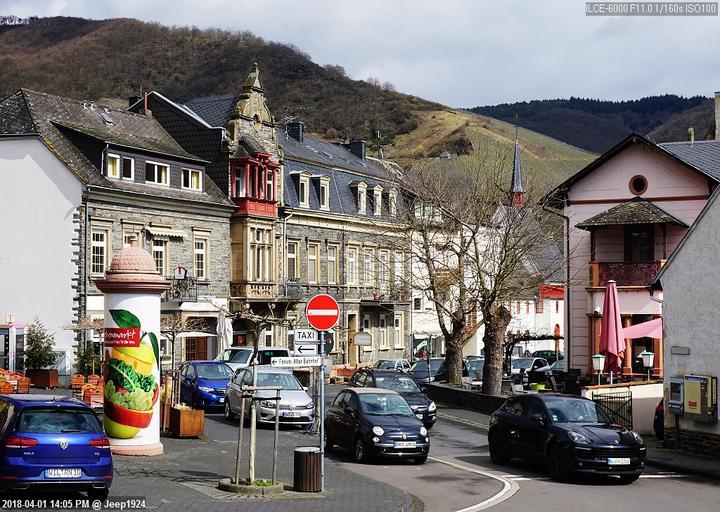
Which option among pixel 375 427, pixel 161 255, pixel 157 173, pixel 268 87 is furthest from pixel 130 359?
pixel 268 87

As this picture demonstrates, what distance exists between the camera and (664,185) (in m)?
40.0

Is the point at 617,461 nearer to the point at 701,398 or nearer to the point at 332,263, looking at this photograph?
the point at 701,398

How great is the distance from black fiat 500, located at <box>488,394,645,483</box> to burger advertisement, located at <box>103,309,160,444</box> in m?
7.39

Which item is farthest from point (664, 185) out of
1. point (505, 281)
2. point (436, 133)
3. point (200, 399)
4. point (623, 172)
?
point (436, 133)

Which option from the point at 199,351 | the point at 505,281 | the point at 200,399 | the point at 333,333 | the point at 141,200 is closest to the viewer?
the point at 200,399

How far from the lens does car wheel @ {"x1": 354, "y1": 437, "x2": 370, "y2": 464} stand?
900 inches

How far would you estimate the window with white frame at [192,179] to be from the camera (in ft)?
161

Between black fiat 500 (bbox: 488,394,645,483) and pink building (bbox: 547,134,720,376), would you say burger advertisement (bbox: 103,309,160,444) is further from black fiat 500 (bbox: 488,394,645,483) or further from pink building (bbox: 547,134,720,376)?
pink building (bbox: 547,134,720,376)

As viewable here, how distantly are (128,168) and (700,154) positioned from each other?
22.9 metres

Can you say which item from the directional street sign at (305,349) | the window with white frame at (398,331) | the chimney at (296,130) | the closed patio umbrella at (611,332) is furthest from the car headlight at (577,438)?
the window with white frame at (398,331)

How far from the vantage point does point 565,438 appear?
20.4 metres

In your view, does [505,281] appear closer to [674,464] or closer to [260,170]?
[674,464]

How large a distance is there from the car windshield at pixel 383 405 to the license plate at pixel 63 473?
30.5 feet

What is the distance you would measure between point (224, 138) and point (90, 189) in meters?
10.7
